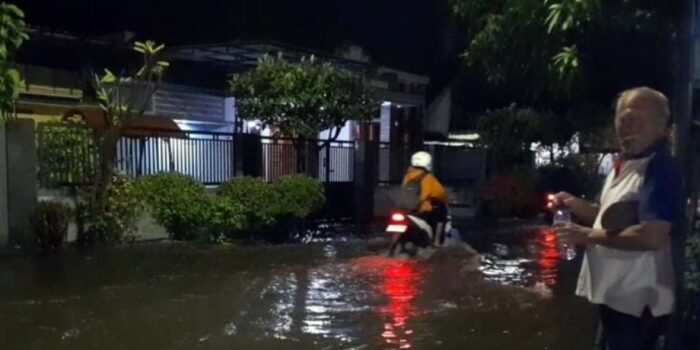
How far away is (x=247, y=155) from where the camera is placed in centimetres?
1934

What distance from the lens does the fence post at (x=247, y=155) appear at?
19.0 meters

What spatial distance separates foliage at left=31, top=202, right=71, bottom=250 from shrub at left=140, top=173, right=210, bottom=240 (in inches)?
58.3

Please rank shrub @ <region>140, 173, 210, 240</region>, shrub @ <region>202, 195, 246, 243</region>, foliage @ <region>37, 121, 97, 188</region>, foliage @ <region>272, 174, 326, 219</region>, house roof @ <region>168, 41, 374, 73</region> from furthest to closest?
house roof @ <region>168, 41, 374, 73</region> → foliage @ <region>272, 174, 326, 219</region> → shrub @ <region>202, 195, 246, 243</region> → shrub @ <region>140, 173, 210, 240</region> → foliage @ <region>37, 121, 97, 188</region>

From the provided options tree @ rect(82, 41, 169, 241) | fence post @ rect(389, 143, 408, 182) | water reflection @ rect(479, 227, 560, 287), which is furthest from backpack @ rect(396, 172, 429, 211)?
fence post @ rect(389, 143, 408, 182)

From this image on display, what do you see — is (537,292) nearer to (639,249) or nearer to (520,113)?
(639,249)

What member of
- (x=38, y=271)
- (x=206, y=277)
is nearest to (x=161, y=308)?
(x=206, y=277)

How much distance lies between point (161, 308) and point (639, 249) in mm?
6210

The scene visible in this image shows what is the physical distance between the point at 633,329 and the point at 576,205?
644 mm

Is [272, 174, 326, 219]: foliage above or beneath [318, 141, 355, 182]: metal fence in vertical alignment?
beneath

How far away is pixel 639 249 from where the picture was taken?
12.9 ft

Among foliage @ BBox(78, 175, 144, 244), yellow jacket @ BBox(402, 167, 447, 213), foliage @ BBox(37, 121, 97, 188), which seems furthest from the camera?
foliage @ BBox(78, 175, 144, 244)

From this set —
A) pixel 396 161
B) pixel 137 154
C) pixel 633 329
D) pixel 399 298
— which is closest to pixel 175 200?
pixel 137 154

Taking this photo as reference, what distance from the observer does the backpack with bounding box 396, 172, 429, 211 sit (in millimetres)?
12242

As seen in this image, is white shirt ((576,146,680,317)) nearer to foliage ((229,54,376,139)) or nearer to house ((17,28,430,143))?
house ((17,28,430,143))
